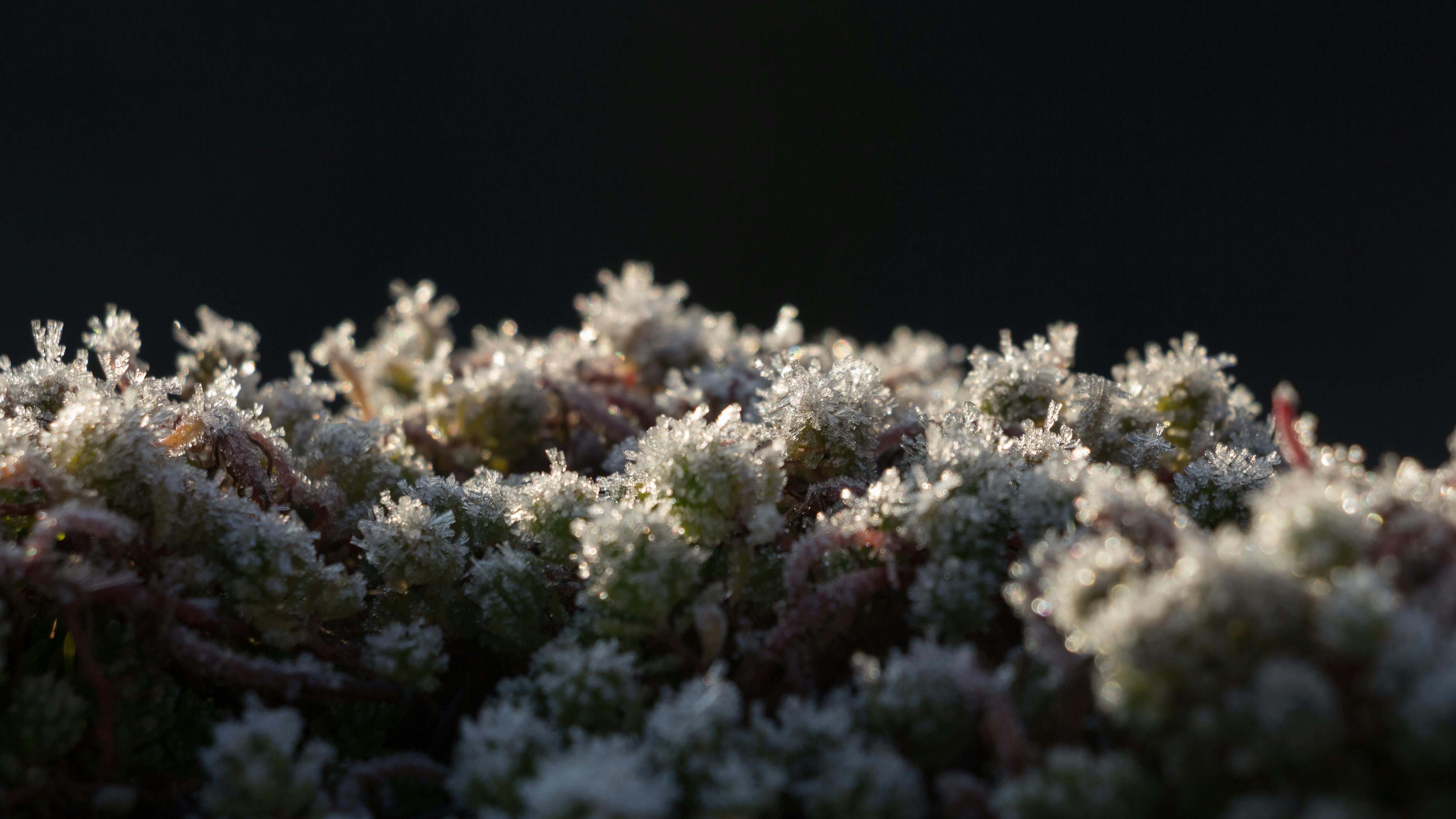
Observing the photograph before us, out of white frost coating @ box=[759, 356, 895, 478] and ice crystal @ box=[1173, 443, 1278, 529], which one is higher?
white frost coating @ box=[759, 356, 895, 478]

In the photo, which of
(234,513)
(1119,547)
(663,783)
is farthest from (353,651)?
(1119,547)

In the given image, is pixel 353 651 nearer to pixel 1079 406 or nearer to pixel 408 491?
pixel 408 491

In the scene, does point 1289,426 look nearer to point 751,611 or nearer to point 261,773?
point 751,611

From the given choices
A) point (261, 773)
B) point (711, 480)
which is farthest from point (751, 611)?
point (261, 773)

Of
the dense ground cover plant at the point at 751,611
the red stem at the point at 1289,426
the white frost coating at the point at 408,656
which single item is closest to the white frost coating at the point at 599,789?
the dense ground cover plant at the point at 751,611

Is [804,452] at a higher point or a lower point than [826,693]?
higher

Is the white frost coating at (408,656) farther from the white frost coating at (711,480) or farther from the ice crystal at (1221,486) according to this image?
the ice crystal at (1221,486)

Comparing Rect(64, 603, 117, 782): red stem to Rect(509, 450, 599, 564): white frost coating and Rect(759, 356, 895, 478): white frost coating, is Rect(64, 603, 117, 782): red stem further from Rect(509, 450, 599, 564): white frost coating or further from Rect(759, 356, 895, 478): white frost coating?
Rect(759, 356, 895, 478): white frost coating

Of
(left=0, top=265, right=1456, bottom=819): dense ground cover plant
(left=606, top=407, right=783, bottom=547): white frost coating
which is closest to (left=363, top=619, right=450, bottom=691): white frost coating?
(left=0, top=265, right=1456, bottom=819): dense ground cover plant
